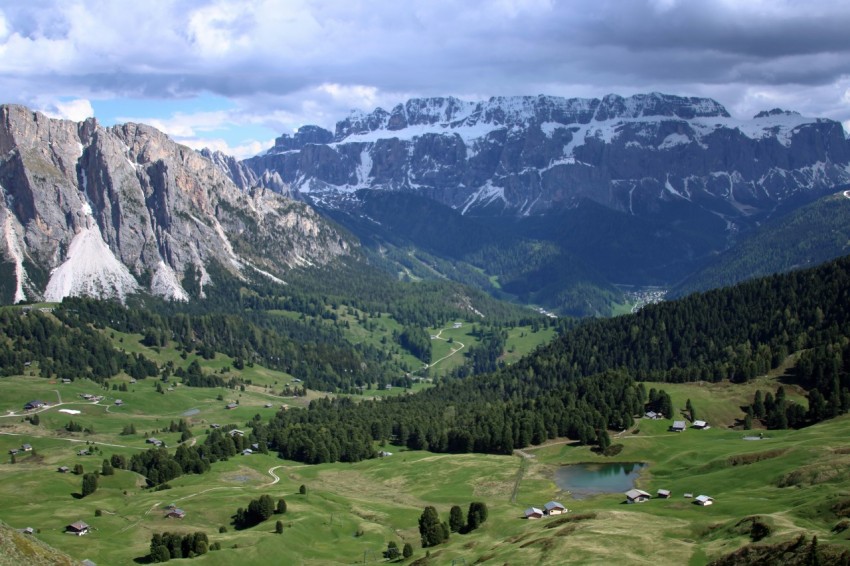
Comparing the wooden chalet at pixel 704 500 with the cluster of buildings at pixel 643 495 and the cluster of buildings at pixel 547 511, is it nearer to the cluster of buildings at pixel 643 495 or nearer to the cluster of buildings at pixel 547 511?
the cluster of buildings at pixel 643 495

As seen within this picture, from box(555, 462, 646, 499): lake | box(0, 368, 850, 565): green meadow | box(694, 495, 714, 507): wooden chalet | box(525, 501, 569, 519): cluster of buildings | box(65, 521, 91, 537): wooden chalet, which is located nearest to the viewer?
box(0, 368, 850, 565): green meadow

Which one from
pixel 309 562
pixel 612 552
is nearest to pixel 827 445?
pixel 612 552

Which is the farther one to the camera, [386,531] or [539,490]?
[539,490]

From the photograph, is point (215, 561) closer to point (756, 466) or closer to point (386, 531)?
point (386, 531)

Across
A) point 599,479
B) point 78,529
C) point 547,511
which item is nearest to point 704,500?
point 547,511

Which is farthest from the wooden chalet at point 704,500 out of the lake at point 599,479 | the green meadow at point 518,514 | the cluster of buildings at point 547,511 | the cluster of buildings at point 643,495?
Result: the lake at point 599,479

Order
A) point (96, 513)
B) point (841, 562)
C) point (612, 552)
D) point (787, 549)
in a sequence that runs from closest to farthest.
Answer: point (841, 562)
point (787, 549)
point (612, 552)
point (96, 513)

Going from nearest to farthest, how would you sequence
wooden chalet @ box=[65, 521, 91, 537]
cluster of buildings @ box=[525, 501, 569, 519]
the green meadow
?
1. the green meadow
2. cluster of buildings @ box=[525, 501, 569, 519]
3. wooden chalet @ box=[65, 521, 91, 537]

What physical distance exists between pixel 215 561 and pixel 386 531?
33631mm

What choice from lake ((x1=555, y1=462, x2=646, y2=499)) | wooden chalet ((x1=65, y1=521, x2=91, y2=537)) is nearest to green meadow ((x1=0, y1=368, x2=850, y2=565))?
wooden chalet ((x1=65, y1=521, x2=91, y2=537))

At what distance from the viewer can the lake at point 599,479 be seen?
178 metres

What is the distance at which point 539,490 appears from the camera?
183250 mm

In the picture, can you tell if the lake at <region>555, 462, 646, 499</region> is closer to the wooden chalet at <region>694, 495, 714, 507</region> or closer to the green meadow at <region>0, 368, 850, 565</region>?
the green meadow at <region>0, 368, 850, 565</region>

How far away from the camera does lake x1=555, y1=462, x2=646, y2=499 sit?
17850 cm
